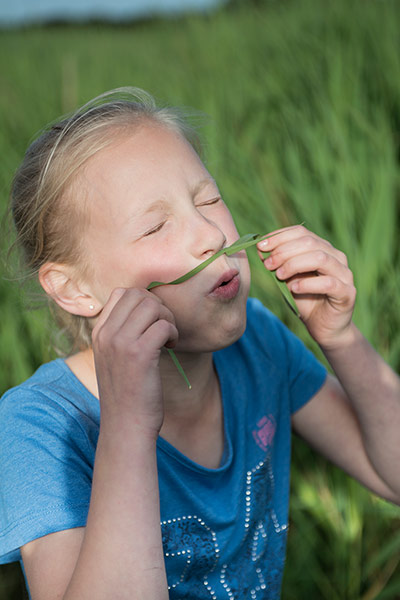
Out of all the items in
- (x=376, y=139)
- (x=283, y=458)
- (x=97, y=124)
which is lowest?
(x=283, y=458)

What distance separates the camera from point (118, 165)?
884 mm

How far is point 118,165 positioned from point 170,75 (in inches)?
92.7

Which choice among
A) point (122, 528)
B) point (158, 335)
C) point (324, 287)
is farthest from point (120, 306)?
point (324, 287)

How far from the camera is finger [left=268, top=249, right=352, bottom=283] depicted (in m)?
0.96

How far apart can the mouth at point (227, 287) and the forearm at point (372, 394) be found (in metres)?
0.28

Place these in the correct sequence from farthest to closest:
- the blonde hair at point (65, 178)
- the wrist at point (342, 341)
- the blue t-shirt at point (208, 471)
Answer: the wrist at point (342, 341) → the blonde hair at point (65, 178) → the blue t-shirt at point (208, 471)

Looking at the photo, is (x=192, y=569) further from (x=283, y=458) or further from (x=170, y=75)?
(x=170, y=75)

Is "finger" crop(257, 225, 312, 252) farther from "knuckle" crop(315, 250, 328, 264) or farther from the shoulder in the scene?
the shoulder

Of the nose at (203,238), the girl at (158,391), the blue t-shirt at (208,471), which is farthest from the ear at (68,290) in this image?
the nose at (203,238)

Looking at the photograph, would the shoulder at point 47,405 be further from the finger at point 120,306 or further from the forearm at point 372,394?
the forearm at point 372,394

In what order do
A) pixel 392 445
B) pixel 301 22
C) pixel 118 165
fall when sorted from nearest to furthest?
pixel 118 165
pixel 392 445
pixel 301 22

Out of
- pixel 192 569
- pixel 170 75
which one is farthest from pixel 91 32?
pixel 192 569

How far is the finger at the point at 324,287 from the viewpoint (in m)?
0.99

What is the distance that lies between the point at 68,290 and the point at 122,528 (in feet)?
1.40
